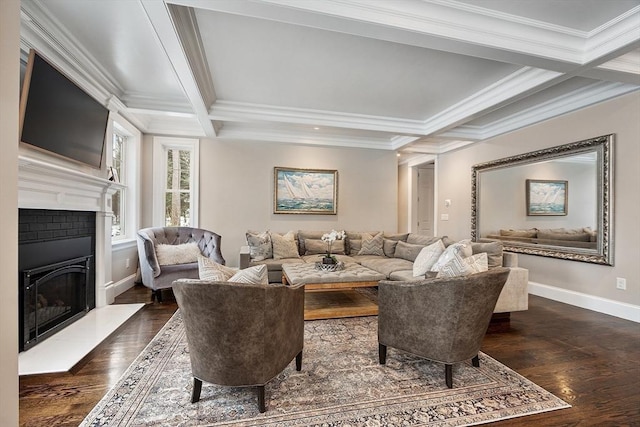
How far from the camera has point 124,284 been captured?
415cm

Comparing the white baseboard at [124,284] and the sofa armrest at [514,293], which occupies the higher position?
the sofa armrest at [514,293]

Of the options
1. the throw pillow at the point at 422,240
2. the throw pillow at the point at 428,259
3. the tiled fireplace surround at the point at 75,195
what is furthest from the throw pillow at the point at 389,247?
the tiled fireplace surround at the point at 75,195

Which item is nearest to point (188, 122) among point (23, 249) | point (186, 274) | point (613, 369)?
point (186, 274)

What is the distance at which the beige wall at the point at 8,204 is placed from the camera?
32.1 inches

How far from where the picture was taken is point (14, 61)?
33.9 inches

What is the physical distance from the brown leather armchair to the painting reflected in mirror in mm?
4022

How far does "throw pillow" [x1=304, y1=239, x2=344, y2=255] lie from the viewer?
4922 mm

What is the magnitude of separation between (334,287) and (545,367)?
1869 mm

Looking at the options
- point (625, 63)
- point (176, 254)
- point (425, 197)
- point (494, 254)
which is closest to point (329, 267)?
point (494, 254)

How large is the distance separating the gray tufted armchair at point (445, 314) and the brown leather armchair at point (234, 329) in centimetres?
82

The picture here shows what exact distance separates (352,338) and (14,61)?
2.68 meters

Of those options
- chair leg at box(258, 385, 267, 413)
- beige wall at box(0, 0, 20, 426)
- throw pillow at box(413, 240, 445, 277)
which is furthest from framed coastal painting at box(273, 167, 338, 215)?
beige wall at box(0, 0, 20, 426)

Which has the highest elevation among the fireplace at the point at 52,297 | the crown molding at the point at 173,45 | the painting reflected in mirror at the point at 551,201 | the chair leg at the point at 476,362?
the crown molding at the point at 173,45

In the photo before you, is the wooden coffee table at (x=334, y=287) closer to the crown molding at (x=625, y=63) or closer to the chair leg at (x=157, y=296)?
the chair leg at (x=157, y=296)
